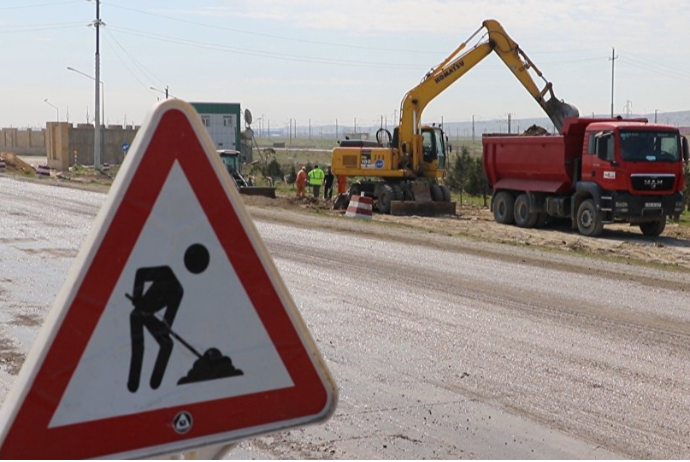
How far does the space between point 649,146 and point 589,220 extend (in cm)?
230

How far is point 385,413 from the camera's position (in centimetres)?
747

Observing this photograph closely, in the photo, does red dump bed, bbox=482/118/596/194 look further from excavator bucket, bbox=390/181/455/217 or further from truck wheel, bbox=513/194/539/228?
excavator bucket, bbox=390/181/455/217

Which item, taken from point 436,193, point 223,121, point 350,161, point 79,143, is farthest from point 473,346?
point 79,143

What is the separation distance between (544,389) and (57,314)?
5.74 metres

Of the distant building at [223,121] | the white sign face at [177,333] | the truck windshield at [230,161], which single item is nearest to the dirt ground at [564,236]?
the truck windshield at [230,161]

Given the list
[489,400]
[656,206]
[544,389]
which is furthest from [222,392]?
[656,206]

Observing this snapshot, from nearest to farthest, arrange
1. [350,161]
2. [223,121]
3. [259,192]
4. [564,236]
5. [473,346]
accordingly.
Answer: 1. [473,346]
2. [564,236]
3. [350,161]
4. [259,192]
5. [223,121]

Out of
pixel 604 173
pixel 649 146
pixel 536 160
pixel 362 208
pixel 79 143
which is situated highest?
pixel 79 143

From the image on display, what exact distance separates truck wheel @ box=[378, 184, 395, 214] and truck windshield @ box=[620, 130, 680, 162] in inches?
349

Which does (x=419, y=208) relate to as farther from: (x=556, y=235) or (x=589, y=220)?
(x=589, y=220)

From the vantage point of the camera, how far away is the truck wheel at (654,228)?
2615cm

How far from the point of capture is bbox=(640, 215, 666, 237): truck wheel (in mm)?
26155

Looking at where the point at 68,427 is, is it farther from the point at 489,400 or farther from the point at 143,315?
the point at 489,400

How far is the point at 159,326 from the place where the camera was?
336 cm
